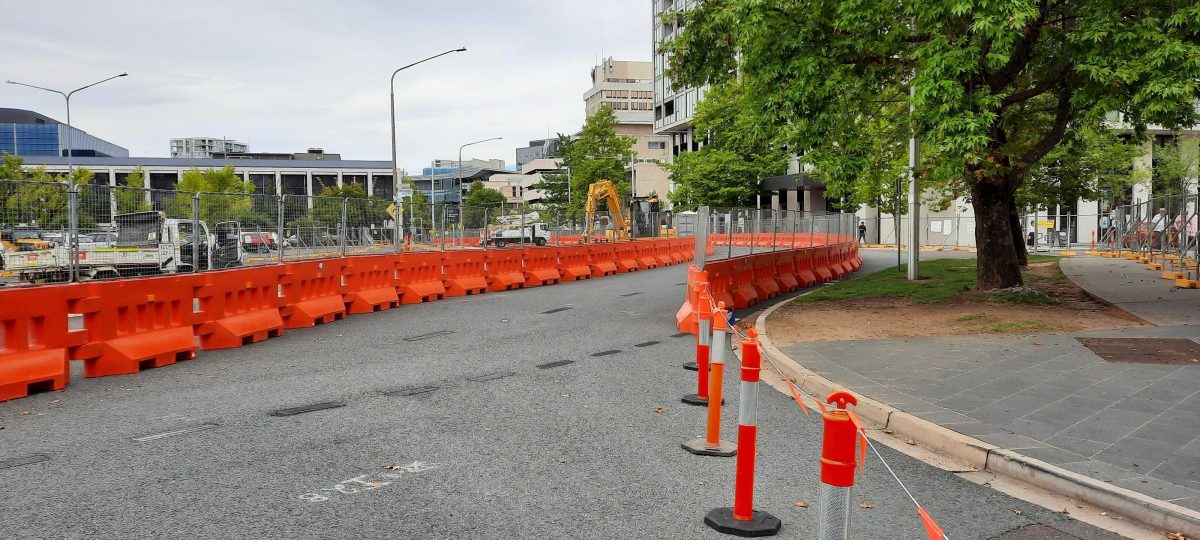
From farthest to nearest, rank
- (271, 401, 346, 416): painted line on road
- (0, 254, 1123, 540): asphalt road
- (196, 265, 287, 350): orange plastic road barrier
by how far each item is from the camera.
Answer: (196, 265, 287, 350): orange plastic road barrier
(271, 401, 346, 416): painted line on road
(0, 254, 1123, 540): asphalt road

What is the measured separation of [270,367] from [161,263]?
3.16 meters

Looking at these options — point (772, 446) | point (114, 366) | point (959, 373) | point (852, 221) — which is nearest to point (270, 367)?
point (114, 366)

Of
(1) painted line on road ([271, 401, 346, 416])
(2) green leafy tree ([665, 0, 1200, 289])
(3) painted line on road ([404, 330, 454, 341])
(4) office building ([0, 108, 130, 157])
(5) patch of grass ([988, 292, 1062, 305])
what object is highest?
(4) office building ([0, 108, 130, 157])

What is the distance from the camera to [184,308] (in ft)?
33.7

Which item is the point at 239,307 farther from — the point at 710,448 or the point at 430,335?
the point at 710,448

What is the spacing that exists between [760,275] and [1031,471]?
38.9 feet

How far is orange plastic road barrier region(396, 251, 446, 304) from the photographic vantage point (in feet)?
54.3

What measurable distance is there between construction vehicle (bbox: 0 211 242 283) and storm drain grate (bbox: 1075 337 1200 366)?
12062 millimetres

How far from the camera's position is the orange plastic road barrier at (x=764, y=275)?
16.8 m

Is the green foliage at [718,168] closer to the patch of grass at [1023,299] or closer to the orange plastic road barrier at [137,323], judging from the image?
the patch of grass at [1023,299]

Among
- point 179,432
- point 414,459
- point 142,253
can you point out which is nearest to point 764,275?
point 142,253

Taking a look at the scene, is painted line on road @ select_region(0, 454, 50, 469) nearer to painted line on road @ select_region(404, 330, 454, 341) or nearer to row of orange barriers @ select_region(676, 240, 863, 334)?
painted line on road @ select_region(404, 330, 454, 341)

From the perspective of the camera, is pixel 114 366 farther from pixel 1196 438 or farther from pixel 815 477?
pixel 1196 438

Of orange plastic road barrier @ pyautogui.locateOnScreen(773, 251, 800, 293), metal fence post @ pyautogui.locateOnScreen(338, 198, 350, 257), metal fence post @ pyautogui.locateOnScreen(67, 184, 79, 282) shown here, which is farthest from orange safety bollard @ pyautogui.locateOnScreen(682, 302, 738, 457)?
orange plastic road barrier @ pyautogui.locateOnScreen(773, 251, 800, 293)
